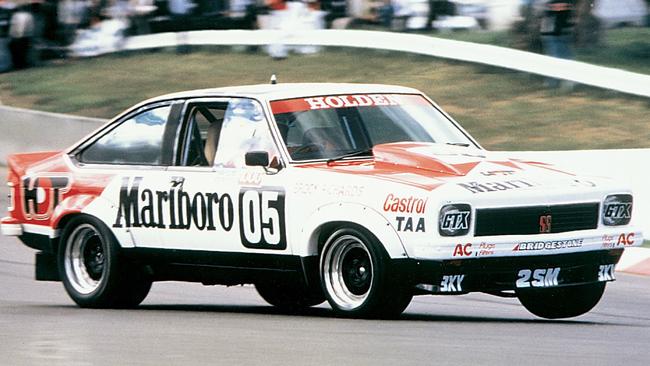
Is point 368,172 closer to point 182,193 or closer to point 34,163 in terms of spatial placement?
point 182,193

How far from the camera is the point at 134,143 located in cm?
1004

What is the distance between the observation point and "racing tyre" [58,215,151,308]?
991 cm

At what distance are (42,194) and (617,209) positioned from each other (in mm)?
4018

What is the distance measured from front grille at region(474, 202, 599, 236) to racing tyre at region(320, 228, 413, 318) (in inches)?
21.9

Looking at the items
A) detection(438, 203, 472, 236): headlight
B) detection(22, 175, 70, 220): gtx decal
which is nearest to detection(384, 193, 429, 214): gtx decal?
detection(438, 203, 472, 236): headlight

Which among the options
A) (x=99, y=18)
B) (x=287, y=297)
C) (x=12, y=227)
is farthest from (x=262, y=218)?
(x=99, y=18)

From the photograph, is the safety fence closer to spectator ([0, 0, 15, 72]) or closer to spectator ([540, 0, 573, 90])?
spectator ([540, 0, 573, 90])

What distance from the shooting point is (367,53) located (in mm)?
22781

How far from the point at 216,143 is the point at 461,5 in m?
13.2

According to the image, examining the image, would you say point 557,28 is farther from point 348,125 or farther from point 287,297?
point 348,125

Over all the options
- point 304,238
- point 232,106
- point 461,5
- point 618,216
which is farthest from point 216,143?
point 461,5

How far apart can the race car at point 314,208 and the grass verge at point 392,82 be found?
825 centimetres

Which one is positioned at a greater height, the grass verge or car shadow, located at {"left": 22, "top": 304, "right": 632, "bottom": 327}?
car shadow, located at {"left": 22, "top": 304, "right": 632, "bottom": 327}

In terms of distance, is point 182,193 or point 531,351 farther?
point 182,193
